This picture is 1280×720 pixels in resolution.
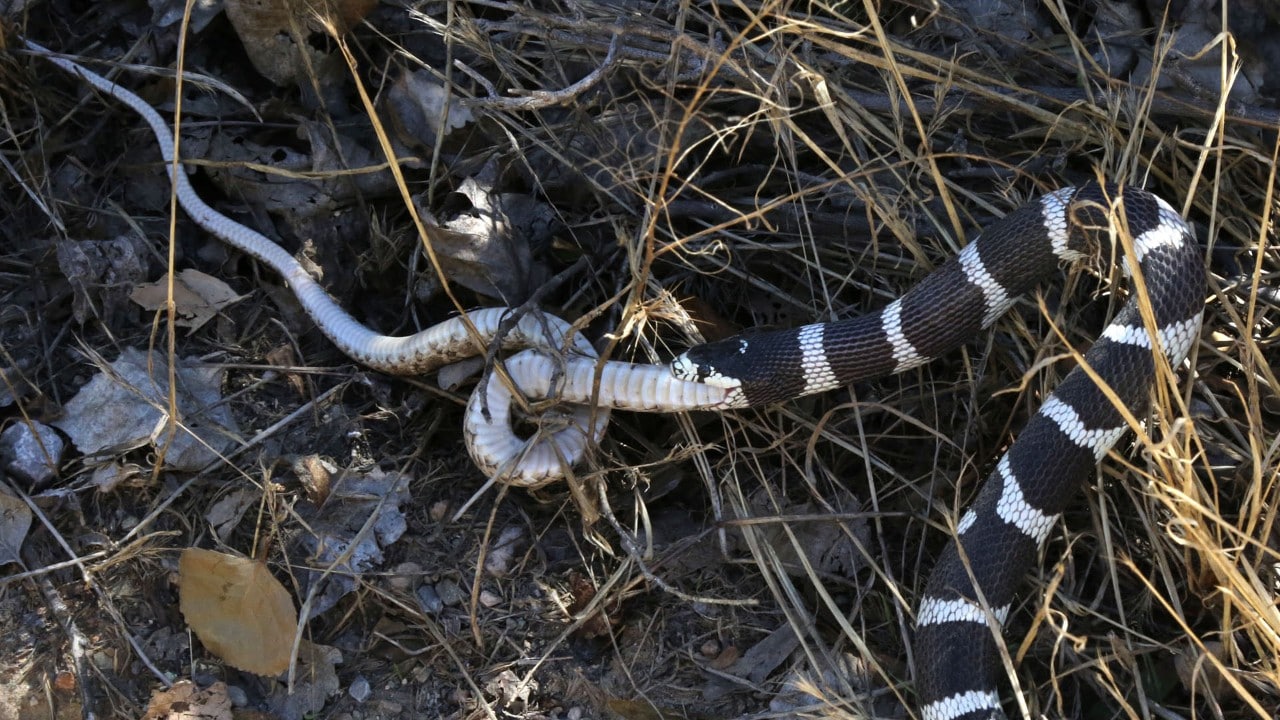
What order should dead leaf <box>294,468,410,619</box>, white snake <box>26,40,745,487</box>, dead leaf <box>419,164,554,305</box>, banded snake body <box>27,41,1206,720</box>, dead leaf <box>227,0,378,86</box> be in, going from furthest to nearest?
dead leaf <box>227,0,378,86</box>
dead leaf <box>419,164,554,305</box>
white snake <box>26,40,745,487</box>
dead leaf <box>294,468,410,619</box>
banded snake body <box>27,41,1206,720</box>

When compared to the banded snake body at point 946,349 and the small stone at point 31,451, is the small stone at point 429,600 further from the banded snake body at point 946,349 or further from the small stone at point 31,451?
the small stone at point 31,451

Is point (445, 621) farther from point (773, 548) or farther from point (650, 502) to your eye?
point (773, 548)

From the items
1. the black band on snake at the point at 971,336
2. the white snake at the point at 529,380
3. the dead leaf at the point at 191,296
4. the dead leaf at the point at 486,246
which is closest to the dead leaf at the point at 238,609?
the white snake at the point at 529,380

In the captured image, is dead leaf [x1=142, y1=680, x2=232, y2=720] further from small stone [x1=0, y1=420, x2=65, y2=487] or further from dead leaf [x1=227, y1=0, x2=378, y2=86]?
dead leaf [x1=227, y1=0, x2=378, y2=86]

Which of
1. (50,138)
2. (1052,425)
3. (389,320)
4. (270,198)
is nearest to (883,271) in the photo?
(1052,425)

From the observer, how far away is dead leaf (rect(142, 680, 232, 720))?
119 inches

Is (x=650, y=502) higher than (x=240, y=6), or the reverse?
(x=240, y=6)

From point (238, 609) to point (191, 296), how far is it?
1.20 meters

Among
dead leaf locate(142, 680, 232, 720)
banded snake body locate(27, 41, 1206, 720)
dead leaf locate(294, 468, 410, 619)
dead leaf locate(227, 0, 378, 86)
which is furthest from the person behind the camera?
dead leaf locate(227, 0, 378, 86)

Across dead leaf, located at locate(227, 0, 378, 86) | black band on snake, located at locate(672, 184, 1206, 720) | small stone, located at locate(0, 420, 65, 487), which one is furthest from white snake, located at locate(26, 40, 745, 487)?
small stone, located at locate(0, 420, 65, 487)

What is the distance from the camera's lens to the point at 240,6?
382cm

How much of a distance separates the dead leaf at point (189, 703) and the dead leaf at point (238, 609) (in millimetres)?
99

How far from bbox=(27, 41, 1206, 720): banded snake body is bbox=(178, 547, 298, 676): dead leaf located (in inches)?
29.7

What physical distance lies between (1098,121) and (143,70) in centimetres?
341
